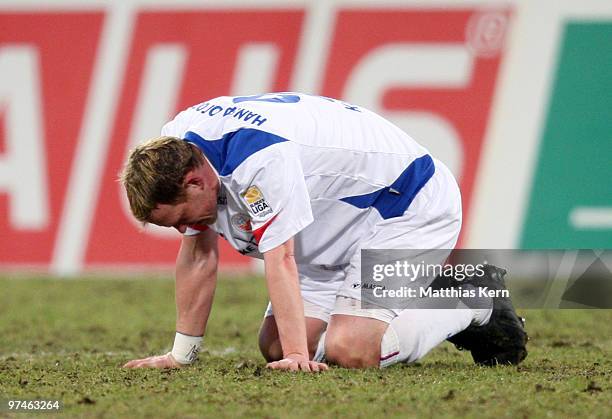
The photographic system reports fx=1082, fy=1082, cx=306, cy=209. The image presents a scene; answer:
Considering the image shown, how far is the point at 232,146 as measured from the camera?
5.11 meters

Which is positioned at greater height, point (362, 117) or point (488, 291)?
point (362, 117)

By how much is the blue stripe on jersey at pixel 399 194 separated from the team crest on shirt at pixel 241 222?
63 cm

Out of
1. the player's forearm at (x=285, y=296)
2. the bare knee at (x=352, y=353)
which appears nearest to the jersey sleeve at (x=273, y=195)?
A: the player's forearm at (x=285, y=296)

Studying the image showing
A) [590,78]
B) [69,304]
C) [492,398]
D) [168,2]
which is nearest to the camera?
[492,398]

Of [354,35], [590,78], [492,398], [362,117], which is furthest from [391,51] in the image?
[492,398]

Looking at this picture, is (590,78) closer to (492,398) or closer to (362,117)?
(362,117)

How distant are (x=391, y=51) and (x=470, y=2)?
1080 mm

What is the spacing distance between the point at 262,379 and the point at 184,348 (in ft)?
2.80

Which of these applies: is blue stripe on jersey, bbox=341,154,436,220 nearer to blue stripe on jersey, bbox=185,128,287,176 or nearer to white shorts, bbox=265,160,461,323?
white shorts, bbox=265,160,461,323

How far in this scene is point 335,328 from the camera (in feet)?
18.6

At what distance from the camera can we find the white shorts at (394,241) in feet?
18.9

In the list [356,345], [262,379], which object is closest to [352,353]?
[356,345]

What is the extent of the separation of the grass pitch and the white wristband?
0.09 meters

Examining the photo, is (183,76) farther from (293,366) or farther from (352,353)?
(293,366)
